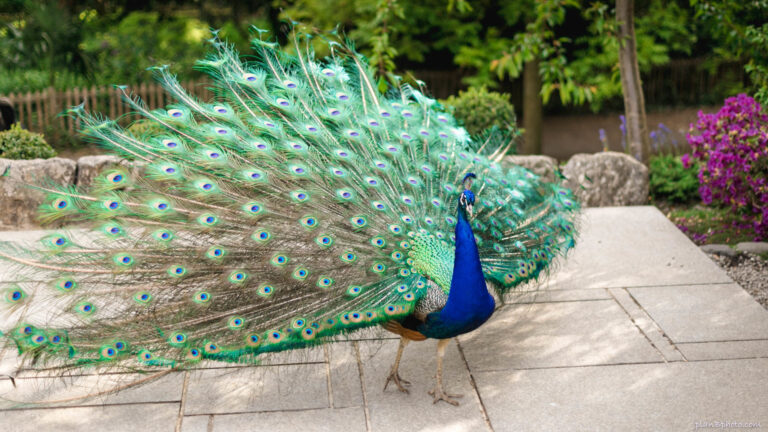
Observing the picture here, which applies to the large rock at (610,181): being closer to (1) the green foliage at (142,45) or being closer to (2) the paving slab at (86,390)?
(2) the paving slab at (86,390)

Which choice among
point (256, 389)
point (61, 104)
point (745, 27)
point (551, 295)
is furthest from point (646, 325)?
point (61, 104)

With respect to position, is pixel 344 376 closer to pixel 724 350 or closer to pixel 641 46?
pixel 724 350

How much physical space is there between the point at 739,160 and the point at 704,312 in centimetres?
191

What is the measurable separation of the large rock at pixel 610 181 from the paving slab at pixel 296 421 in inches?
178

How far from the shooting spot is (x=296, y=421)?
438cm

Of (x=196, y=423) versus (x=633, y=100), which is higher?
(x=633, y=100)

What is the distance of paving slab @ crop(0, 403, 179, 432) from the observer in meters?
4.27

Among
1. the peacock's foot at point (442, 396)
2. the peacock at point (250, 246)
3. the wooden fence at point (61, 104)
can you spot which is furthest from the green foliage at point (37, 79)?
the peacock's foot at point (442, 396)

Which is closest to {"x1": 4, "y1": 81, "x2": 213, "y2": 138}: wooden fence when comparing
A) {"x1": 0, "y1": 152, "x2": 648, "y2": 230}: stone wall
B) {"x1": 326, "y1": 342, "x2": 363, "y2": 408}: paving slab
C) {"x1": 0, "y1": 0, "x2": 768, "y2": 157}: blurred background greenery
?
{"x1": 0, "y1": 0, "x2": 768, "y2": 157}: blurred background greenery

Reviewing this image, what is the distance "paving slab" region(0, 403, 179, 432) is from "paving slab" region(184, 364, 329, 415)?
0.53 feet

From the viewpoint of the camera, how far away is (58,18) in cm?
1259

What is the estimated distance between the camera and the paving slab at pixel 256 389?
452 centimetres

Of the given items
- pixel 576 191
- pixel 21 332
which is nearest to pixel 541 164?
pixel 576 191

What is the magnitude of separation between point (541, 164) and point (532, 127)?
433 centimetres
